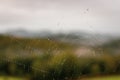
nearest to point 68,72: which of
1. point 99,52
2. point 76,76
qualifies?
point 76,76

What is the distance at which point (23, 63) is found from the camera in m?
3.82

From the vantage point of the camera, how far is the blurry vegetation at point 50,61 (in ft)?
12.2

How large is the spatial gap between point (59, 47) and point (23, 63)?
0.41 meters

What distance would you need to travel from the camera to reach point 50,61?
3783 millimetres

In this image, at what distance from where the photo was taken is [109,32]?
3.70 meters

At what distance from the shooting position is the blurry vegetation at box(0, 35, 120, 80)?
3715mm

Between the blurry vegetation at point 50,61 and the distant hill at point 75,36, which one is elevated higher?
the distant hill at point 75,36

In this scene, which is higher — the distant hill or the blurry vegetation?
the distant hill

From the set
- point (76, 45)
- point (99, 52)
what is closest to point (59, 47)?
point (76, 45)

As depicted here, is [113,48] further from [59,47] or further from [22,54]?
[22,54]

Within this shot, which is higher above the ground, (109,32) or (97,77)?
(109,32)

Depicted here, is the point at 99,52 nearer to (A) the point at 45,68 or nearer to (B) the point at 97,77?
(B) the point at 97,77

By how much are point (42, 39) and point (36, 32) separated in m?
0.10

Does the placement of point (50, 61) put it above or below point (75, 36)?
below
